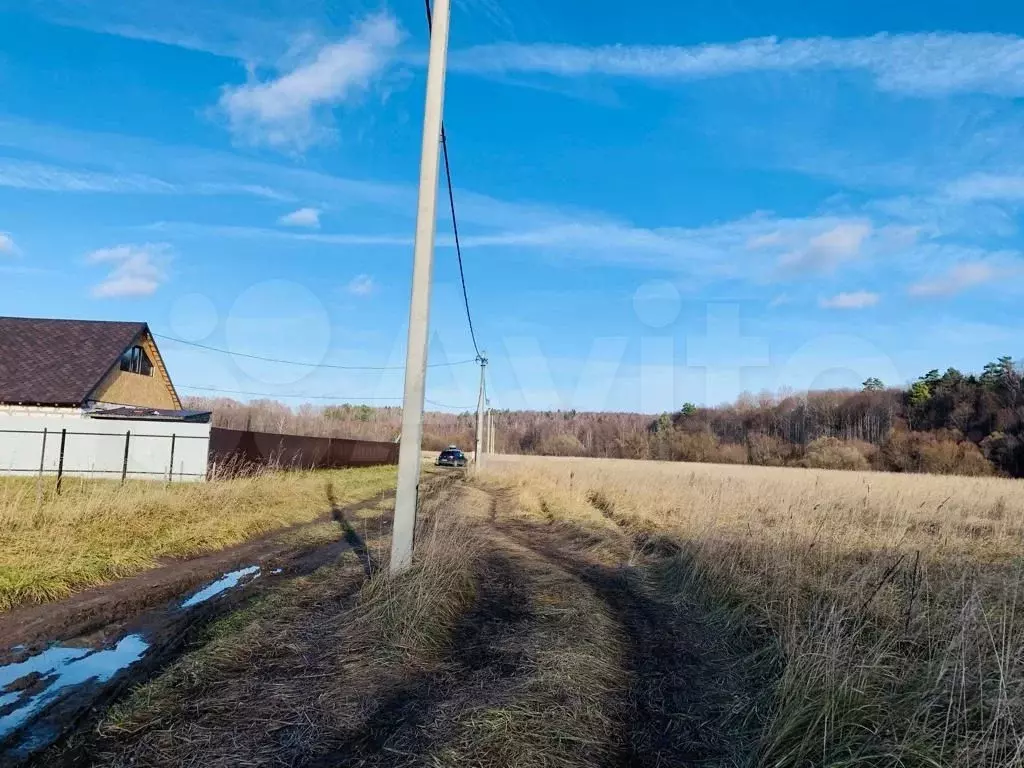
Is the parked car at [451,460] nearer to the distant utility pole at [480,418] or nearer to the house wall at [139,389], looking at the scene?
the distant utility pole at [480,418]

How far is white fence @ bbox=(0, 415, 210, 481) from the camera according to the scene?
20.2 meters

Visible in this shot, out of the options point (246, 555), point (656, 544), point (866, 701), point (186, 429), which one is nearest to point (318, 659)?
point (866, 701)

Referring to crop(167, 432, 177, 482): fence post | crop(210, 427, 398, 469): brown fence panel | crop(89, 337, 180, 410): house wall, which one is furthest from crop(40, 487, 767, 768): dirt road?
crop(89, 337, 180, 410): house wall

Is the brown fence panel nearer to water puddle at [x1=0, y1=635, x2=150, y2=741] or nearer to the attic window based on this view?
the attic window

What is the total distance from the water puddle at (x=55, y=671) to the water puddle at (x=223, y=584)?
1.40 metres

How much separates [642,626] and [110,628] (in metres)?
4.87

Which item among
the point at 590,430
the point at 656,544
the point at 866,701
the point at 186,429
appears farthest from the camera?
the point at 590,430

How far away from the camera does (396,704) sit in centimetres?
398

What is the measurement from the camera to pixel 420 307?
689cm

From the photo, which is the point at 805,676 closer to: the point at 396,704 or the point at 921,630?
the point at 921,630

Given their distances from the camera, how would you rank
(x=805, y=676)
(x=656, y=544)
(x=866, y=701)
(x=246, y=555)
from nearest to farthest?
1. (x=866, y=701)
2. (x=805, y=676)
3. (x=246, y=555)
4. (x=656, y=544)

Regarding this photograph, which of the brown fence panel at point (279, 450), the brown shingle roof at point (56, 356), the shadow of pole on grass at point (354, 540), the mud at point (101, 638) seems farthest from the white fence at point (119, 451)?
the mud at point (101, 638)

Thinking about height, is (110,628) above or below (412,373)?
below

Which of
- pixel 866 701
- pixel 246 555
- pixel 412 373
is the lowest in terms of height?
pixel 246 555
